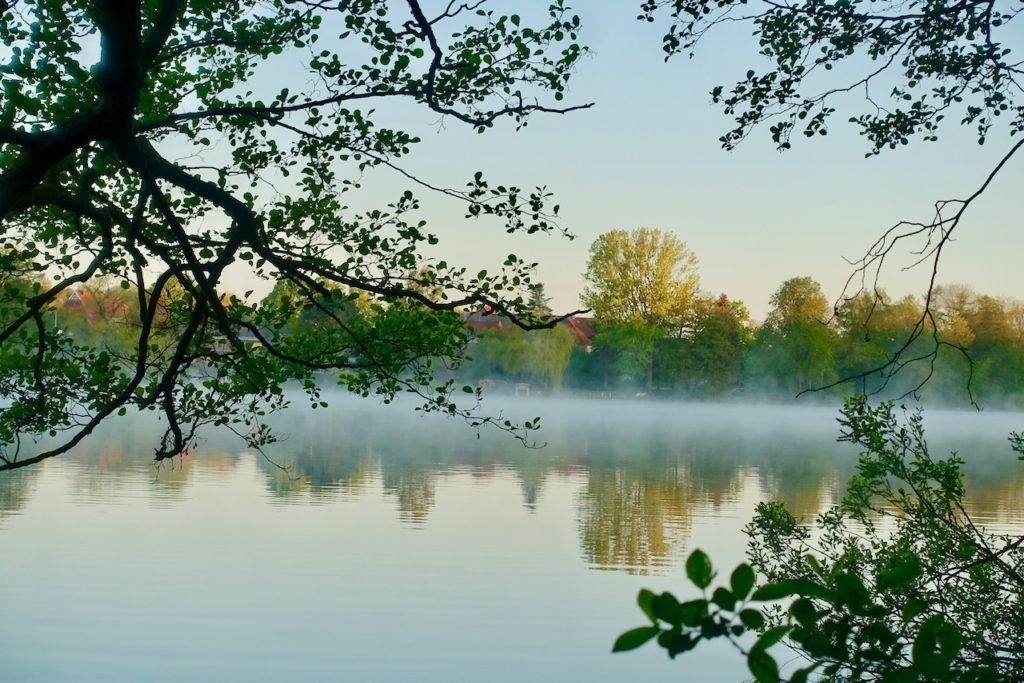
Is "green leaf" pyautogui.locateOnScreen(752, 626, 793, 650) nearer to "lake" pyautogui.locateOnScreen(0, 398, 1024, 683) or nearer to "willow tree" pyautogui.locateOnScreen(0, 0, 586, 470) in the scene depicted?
"willow tree" pyautogui.locateOnScreen(0, 0, 586, 470)

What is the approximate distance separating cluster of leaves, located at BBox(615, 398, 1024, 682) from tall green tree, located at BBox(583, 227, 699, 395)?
58.2 metres

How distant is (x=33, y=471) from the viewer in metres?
21.6

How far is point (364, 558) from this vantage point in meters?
13.9

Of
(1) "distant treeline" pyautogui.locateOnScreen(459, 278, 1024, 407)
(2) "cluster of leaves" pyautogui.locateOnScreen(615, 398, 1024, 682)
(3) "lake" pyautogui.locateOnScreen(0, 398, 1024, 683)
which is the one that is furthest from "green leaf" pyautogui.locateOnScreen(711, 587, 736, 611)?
(1) "distant treeline" pyautogui.locateOnScreen(459, 278, 1024, 407)

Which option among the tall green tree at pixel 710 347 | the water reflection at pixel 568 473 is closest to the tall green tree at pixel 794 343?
the tall green tree at pixel 710 347

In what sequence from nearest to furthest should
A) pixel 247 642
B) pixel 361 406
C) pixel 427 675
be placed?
pixel 427 675
pixel 247 642
pixel 361 406

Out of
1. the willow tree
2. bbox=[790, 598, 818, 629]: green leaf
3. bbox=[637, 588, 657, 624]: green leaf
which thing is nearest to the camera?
bbox=[637, 588, 657, 624]: green leaf

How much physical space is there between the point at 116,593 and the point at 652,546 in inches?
276

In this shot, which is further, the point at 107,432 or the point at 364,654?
the point at 107,432

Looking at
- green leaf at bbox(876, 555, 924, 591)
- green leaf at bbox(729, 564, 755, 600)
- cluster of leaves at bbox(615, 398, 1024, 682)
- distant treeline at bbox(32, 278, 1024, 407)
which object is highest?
distant treeline at bbox(32, 278, 1024, 407)

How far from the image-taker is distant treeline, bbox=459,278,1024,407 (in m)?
68.5

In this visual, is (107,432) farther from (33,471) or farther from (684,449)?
(684,449)

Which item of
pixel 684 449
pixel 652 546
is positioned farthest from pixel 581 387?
pixel 652 546

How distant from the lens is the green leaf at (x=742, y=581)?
1460 millimetres
